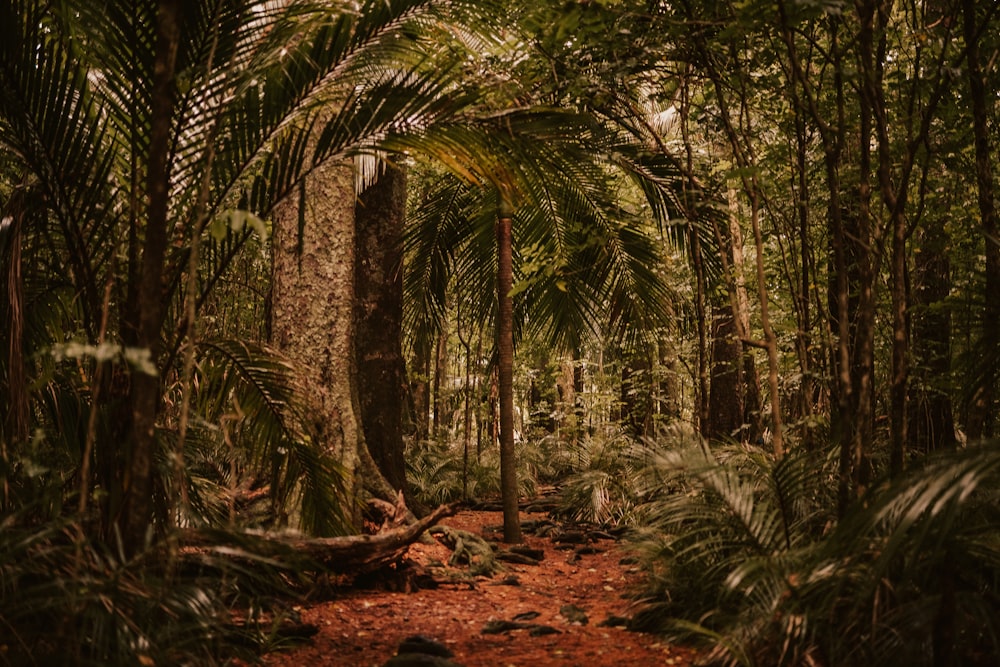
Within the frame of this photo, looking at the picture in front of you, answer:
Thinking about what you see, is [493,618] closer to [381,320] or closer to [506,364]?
[506,364]

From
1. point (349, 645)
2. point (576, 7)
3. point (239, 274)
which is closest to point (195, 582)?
point (349, 645)

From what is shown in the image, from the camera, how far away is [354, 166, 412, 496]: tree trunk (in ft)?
22.3

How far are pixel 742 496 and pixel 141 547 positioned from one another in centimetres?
273

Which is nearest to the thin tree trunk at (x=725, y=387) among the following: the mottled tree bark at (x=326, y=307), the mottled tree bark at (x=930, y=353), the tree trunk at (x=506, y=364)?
the mottled tree bark at (x=930, y=353)

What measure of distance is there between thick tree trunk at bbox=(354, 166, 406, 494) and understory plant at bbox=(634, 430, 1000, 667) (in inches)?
126

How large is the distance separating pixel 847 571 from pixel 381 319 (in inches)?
195

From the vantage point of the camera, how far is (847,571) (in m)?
2.75

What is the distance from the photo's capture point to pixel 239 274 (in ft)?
36.2

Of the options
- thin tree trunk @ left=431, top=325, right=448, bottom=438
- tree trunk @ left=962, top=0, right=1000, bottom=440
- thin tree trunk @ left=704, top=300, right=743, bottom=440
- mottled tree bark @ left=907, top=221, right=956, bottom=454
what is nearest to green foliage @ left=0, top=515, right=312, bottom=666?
tree trunk @ left=962, top=0, right=1000, bottom=440

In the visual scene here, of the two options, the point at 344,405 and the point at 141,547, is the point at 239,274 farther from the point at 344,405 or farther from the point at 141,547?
the point at 141,547

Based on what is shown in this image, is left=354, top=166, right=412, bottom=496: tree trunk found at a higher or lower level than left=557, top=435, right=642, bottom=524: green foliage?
higher

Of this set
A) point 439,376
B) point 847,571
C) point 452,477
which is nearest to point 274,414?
point 847,571

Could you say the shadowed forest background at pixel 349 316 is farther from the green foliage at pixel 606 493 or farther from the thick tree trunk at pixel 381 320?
the green foliage at pixel 606 493

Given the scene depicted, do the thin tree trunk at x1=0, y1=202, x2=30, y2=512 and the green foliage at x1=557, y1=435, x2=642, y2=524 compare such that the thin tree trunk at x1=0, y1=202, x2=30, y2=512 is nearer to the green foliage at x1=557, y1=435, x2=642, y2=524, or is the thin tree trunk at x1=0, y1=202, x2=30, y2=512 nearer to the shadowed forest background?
the shadowed forest background
